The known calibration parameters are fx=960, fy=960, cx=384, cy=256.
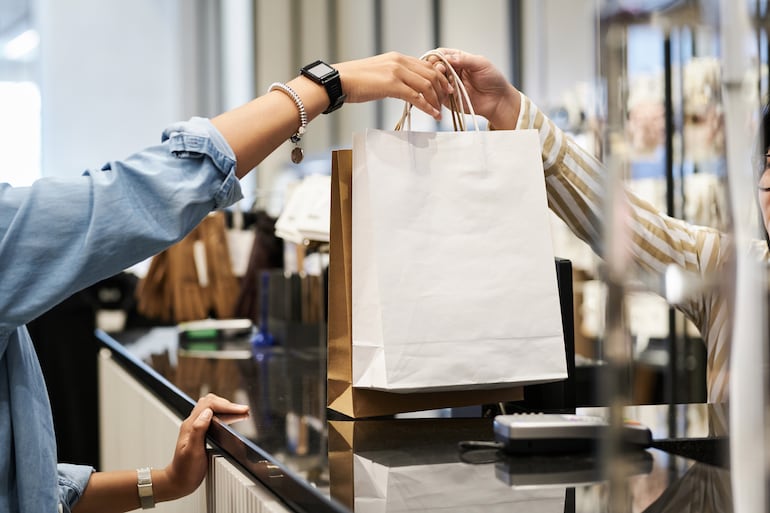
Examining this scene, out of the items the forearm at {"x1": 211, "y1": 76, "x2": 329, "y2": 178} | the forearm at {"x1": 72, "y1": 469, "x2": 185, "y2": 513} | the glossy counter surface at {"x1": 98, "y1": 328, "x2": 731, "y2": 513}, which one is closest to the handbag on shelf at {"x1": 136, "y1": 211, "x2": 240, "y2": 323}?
the glossy counter surface at {"x1": 98, "y1": 328, "x2": 731, "y2": 513}

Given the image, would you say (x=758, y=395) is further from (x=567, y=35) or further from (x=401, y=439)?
(x=567, y=35)

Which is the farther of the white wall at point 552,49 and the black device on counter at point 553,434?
the white wall at point 552,49

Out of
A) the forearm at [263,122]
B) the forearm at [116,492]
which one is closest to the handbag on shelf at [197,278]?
the forearm at [116,492]

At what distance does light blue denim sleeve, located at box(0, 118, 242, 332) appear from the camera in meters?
0.80

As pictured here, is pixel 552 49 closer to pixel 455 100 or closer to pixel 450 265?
pixel 455 100

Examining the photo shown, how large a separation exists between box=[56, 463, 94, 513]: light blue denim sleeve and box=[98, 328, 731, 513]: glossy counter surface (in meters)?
0.16

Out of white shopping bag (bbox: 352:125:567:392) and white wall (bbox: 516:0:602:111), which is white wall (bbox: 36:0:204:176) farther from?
white shopping bag (bbox: 352:125:567:392)

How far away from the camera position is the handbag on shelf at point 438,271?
991 mm

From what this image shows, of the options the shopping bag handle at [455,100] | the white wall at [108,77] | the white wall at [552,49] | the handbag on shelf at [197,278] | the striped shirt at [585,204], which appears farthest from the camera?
the white wall at [108,77]

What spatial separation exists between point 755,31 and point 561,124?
11.9 feet

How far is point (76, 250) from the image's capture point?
0.81m

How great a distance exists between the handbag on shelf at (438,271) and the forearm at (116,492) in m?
0.26

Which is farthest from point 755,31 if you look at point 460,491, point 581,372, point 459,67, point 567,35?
→ point 567,35

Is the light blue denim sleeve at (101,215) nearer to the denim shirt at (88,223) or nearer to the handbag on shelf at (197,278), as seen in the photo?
the denim shirt at (88,223)
